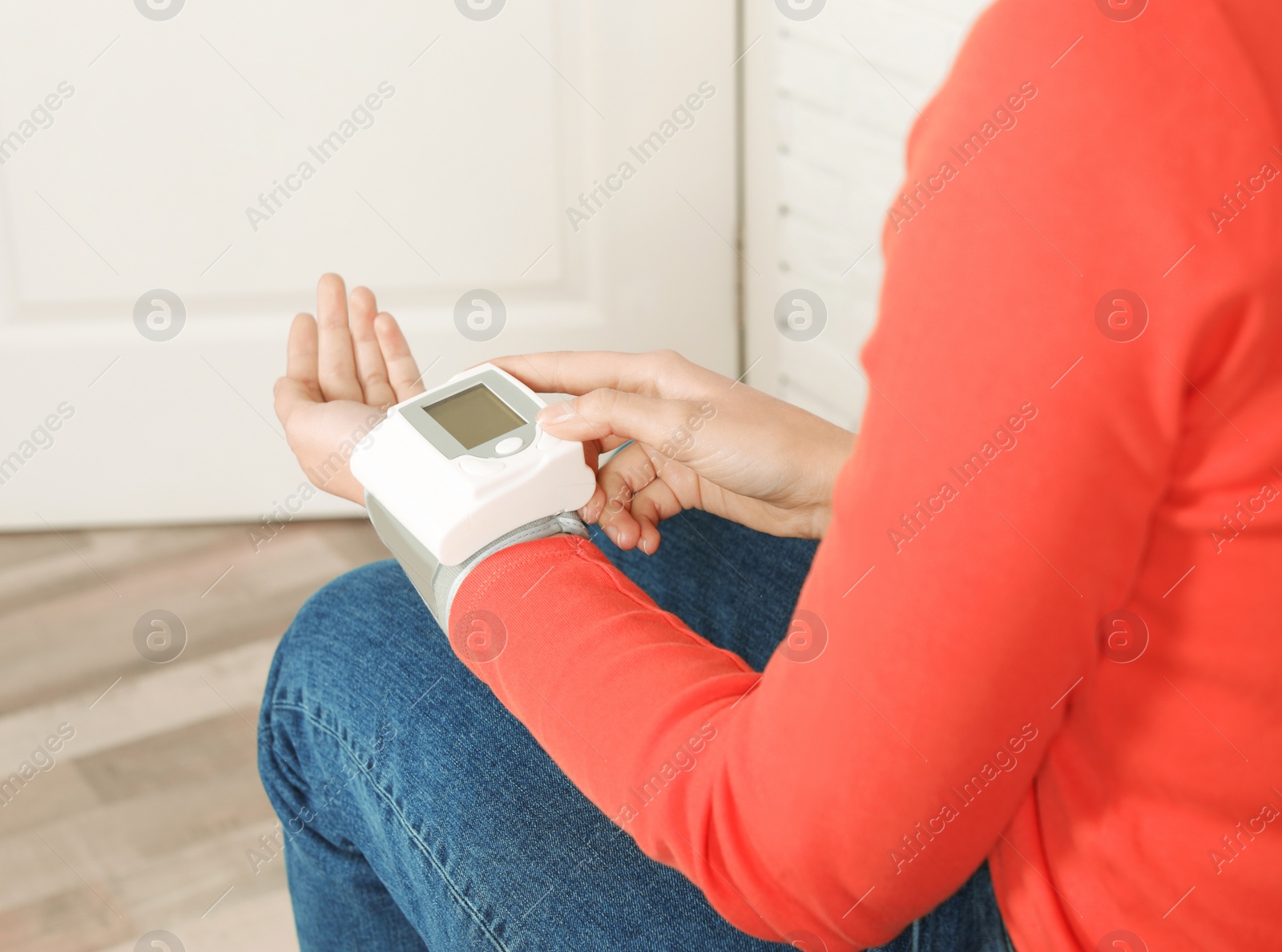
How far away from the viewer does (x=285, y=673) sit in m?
0.77

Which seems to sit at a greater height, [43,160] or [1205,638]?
[1205,638]

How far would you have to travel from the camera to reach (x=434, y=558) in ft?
2.04

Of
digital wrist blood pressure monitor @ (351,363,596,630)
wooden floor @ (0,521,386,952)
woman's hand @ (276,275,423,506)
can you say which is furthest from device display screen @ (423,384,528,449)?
wooden floor @ (0,521,386,952)

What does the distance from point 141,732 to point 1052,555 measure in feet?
4.05

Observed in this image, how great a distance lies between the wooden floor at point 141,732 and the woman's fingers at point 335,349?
1.95ft

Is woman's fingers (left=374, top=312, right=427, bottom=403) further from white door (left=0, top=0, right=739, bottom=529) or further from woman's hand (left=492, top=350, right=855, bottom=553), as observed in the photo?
white door (left=0, top=0, right=739, bottom=529)

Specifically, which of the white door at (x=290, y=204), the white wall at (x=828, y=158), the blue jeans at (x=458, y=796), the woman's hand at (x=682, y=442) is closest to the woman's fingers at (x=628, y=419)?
the woman's hand at (x=682, y=442)

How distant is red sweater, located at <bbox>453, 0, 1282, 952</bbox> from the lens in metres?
0.33

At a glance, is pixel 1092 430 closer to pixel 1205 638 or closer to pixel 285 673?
pixel 1205 638

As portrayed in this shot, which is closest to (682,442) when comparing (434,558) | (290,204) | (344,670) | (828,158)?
(434,558)

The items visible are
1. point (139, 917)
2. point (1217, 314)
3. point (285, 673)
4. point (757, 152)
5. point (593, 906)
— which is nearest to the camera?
point (1217, 314)

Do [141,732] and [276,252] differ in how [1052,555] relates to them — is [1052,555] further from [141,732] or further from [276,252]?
[276,252]

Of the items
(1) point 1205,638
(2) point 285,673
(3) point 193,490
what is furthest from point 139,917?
(1) point 1205,638

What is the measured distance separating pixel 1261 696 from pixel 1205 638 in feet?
0.10
